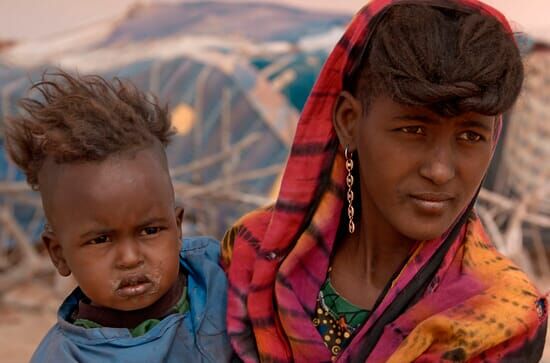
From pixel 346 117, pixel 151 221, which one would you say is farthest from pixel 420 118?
pixel 151 221

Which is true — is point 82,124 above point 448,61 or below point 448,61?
below

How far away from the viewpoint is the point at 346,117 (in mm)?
1674

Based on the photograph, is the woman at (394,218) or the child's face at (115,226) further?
the child's face at (115,226)

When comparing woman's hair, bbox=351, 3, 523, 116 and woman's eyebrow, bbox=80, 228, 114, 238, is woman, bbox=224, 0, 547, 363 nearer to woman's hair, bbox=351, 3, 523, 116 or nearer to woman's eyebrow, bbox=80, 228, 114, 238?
woman's hair, bbox=351, 3, 523, 116

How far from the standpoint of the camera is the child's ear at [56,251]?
1.73 m


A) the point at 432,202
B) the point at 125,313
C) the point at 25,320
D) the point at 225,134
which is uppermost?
the point at 432,202

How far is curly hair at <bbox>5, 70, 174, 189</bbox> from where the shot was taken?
164 centimetres

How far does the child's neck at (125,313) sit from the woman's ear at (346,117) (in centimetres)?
49

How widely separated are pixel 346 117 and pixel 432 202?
0.29m

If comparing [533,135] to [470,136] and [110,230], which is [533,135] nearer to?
[470,136]

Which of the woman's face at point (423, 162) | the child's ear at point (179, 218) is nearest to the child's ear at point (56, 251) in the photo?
the child's ear at point (179, 218)

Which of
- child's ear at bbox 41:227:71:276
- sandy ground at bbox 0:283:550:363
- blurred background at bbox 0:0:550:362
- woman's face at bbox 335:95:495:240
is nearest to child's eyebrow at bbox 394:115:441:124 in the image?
woman's face at bbox 335:95:495:240

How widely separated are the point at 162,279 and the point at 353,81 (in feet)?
1.80

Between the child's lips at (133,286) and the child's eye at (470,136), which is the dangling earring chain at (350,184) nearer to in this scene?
the child's eye at (470,136)
